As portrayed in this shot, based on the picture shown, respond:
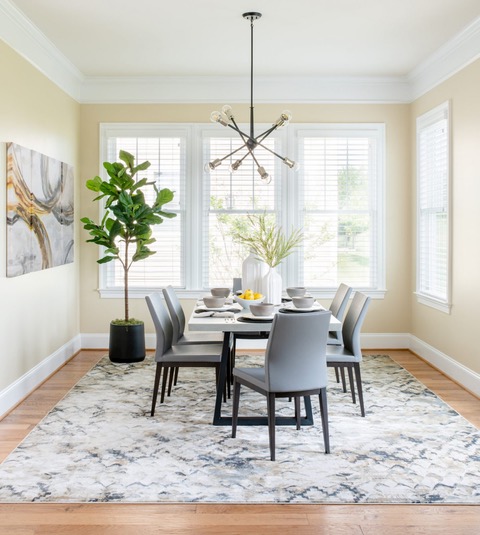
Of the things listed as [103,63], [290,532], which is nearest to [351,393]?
[290,532]

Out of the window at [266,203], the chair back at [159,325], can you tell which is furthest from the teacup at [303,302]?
the window at [266,203]

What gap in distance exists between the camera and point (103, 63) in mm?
6027

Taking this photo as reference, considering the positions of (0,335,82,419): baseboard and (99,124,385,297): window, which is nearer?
(0,335,82,419): baseboard

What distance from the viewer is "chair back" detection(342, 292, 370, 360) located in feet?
14.3

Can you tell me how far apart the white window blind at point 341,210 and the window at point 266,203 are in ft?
0.04

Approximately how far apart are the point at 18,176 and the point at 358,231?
3667 millimetres

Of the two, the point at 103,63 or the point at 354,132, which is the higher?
the point at 103,63

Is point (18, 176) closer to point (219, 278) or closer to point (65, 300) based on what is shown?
point (65, 300)

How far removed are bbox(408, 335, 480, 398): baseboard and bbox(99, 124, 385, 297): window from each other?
2.42 ft

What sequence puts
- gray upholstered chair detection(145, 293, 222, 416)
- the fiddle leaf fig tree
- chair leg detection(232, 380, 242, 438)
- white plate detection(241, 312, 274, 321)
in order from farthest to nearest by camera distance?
the fiddle leaf fig tree < gray upholstered chair detection(145, 293, 222, 416) < white plate detection(241, 312, 274, 321) < chair leg detection(232, 380, 242, 438)

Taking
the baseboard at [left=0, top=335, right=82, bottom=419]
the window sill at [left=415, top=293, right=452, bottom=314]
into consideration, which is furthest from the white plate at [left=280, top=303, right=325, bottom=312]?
the baseboard at [left=0, top=335, right=82, bottom=419]

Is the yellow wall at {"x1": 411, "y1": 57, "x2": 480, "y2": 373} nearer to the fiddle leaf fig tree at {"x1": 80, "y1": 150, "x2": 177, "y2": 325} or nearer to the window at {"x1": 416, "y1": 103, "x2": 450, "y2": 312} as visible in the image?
the window at {"x1": 416, "y1": 103, "x2": 450, "y2": 312}

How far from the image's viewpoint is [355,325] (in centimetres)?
436

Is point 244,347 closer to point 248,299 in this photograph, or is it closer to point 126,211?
point 126,211
